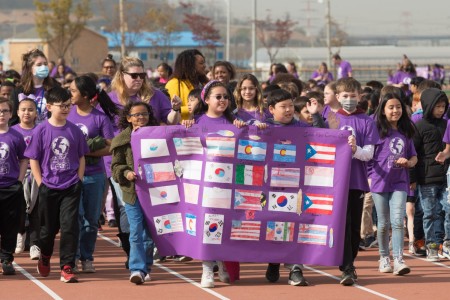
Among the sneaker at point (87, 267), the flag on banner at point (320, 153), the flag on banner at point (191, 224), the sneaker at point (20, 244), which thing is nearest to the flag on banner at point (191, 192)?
the flag on banner at point (191, 224)

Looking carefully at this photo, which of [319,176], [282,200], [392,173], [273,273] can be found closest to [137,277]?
[273,273]

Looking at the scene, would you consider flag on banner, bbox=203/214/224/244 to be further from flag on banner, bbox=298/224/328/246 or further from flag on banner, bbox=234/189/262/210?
flag on banner, bbox=298/224/328/246

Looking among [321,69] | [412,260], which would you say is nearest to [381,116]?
[412,260]

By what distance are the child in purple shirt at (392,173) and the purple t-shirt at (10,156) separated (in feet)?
11.9

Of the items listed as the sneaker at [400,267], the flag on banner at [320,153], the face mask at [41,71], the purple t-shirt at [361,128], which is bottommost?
the sneaker at [400,267]

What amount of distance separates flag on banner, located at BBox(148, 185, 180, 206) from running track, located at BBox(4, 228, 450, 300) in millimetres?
795

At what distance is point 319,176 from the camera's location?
11094mm

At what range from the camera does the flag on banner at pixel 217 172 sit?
36.1 feet

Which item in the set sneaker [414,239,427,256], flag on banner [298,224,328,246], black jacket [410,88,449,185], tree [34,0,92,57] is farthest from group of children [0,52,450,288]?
tree [34,0,92,57]

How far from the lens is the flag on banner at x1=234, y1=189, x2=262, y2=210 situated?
11.0 meters

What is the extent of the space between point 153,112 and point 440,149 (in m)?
3.59

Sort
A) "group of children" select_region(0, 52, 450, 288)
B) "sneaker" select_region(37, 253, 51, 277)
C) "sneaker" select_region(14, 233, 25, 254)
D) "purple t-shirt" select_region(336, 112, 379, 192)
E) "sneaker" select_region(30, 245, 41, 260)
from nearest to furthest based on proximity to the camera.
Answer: "group of children" select_region(0, 52, 450, 288) < "purple t-shirt" select_region(336, 112, 379, 192) < "sneaker" select_region(37, 253, 51, 277) < "sneaker" select_region(30, 245, 41, 260) < "sneaker" select_region(14, 233, 25, 254)

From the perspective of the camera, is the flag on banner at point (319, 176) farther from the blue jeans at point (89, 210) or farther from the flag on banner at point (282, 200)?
the blue jeans at point (89, 210)

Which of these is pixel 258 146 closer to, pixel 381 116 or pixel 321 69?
pixel 381 116
